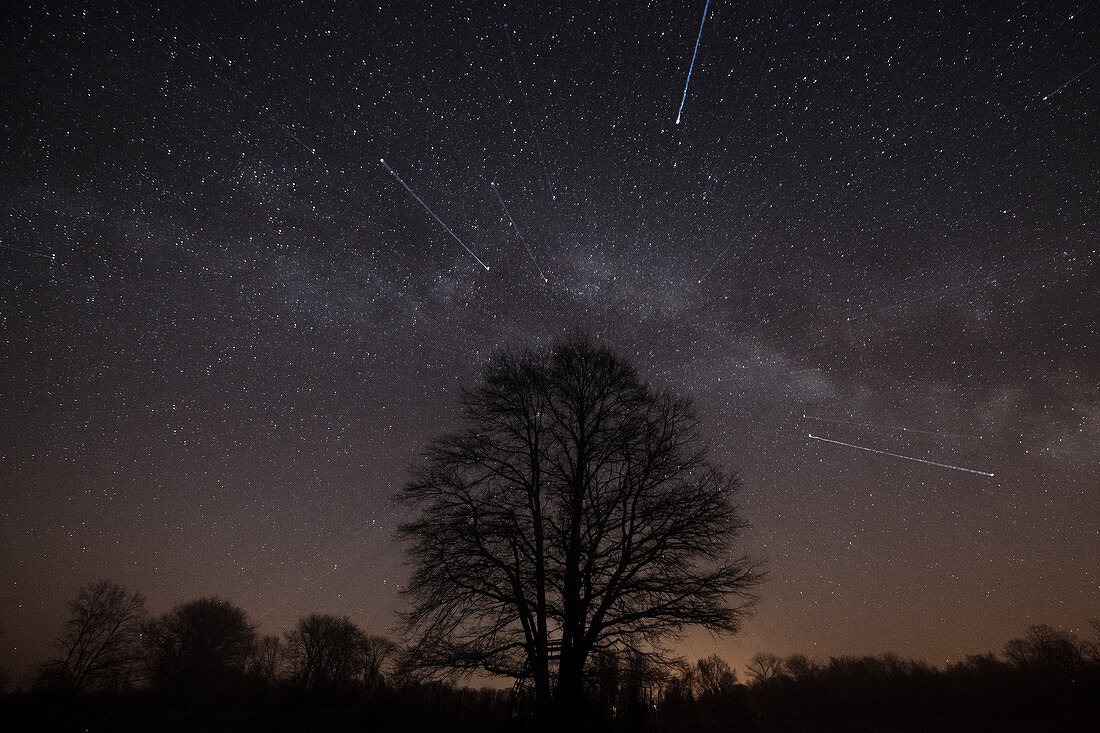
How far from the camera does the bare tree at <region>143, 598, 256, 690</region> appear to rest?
4503 centimetres

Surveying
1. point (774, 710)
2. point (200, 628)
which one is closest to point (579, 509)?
point (774, 710)

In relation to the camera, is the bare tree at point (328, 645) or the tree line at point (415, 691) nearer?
the tree line at point (415, 691)

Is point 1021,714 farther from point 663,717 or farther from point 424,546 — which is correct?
point 424,546

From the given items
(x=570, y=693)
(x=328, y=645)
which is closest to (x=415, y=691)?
(x=570, y=693)

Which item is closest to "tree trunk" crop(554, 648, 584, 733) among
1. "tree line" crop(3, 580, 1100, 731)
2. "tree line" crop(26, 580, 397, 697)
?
"tree line" crop(3, 580, 1100, 731)

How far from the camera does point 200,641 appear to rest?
49.6m

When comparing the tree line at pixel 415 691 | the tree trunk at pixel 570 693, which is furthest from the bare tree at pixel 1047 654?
the tree trunk at pixel 570 693

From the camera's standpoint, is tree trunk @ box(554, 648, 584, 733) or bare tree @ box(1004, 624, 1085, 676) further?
bare tree @ box(1004, 624, 1085, 676)

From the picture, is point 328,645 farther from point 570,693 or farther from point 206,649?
point 570,693

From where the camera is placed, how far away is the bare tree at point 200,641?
45.0m

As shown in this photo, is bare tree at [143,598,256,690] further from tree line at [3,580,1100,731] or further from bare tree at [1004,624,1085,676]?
bare tree at [1004,624,1085,676]

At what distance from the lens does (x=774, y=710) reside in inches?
1192

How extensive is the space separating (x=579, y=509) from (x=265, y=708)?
73.5 feet

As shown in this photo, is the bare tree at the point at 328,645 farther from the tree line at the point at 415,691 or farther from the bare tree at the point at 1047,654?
the bare tree at the point at 1047,654
